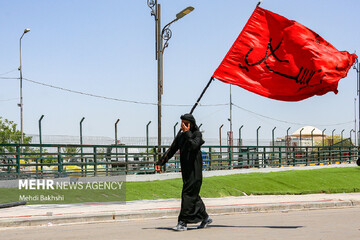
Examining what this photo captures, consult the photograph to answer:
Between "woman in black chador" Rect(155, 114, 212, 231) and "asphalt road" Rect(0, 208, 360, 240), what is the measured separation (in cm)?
22

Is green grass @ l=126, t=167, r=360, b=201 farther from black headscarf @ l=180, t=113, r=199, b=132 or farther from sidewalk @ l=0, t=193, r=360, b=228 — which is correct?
black headscarf @ l=180, t=113, r=199, b=132

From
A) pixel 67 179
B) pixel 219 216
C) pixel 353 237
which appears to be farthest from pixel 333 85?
pixel 67 179

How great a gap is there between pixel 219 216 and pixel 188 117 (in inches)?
134

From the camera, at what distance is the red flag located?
454 inches

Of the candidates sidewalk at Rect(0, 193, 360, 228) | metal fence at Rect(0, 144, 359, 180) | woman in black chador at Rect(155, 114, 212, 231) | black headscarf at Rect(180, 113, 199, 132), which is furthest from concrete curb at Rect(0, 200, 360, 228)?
metal fence at Rect(0, 144, 359, 180)

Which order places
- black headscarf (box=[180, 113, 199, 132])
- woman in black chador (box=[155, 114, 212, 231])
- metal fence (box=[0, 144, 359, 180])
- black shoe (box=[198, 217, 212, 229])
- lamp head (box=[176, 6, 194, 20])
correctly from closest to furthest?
woman in black chador (box=[155, 114, 212, 231]) → black headscarf (box=[180, 113, 199, 132]) → black shoe (box=[198, 217, 212, 229]) → metal fence (box=[0, 144, 359, 180]) → lamp head (box=[176, 6, 194, 20])

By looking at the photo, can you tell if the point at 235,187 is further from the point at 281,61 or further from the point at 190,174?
the point at 190,174

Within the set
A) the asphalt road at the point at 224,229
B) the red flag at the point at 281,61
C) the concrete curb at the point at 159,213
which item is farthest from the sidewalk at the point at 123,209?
the red flag at the point at 281,61

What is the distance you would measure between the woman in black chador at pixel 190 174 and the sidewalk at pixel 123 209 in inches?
89.6

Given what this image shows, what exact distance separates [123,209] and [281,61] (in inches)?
172

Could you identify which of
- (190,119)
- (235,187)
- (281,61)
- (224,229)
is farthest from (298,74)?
(235,187)

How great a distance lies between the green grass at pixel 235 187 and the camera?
1480 centimetres

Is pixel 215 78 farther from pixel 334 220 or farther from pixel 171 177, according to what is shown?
pixel 171 177

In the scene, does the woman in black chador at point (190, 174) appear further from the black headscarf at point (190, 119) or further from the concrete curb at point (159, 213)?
the concrete curb at point (159, 213)
